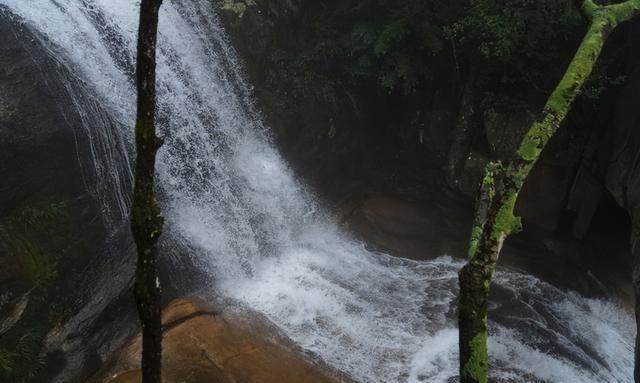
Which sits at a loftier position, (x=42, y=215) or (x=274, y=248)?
(x=42, y=215)

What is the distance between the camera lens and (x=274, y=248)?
9.41m

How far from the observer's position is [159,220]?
134 inches

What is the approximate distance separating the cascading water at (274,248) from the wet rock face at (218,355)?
35 cm

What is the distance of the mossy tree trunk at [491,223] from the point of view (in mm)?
3162

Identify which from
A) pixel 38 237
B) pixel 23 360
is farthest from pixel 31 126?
pixel 23 360

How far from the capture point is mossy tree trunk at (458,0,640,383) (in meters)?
3.16

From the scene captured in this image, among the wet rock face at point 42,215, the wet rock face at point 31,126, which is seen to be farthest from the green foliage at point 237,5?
the wet rock face at point 31,126

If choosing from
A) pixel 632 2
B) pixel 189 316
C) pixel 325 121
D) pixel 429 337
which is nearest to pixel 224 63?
Answer: pixel 325 121

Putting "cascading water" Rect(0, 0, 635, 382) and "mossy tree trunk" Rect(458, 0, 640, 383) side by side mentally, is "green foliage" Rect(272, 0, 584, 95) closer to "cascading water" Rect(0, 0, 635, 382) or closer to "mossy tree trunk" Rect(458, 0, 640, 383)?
"cascading water" Rect(0, 0, 635, 382)

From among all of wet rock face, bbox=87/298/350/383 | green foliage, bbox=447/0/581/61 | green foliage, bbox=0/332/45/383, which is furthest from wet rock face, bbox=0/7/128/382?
green foliage, bbox=447/0/581/61

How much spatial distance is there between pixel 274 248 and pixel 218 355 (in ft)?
9.94

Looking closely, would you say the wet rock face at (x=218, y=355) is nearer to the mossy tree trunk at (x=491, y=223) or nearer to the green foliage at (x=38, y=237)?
the green foliage at (x=38, y=237)

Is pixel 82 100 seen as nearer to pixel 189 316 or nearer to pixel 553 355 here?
pixel 189 316

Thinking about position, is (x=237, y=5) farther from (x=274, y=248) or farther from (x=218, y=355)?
(x=218, y=355)
